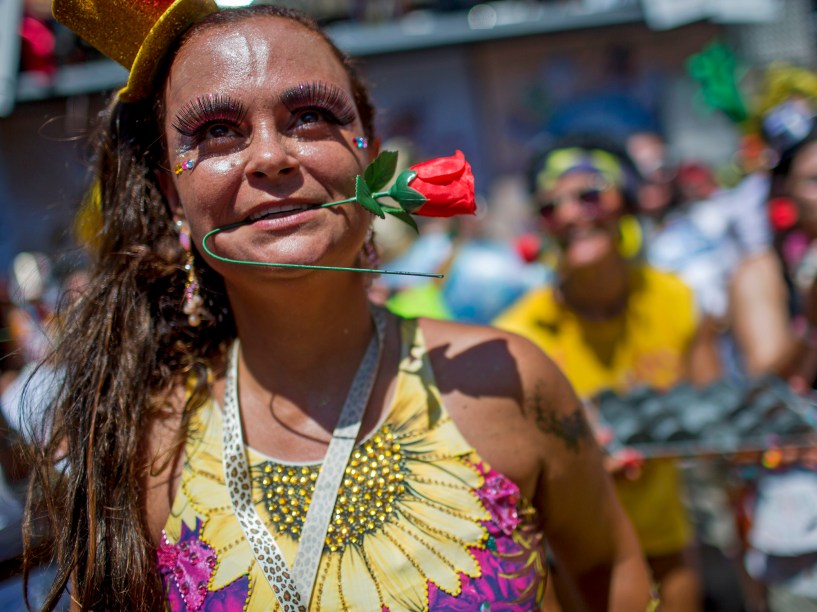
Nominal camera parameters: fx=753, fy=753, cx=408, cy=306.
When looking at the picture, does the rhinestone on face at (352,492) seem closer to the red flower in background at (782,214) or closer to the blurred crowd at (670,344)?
the blurred crowd at (670,344)

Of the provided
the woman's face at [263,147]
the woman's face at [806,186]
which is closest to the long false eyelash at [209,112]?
the woman's face at [263,147]

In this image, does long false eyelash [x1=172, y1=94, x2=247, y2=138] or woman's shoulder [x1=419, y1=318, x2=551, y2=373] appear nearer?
A: long false eyelash [x1=172, y1=94, x2=247, y2=138]

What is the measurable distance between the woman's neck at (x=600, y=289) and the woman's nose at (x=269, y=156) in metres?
2.08

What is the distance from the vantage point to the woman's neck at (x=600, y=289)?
3324 mm

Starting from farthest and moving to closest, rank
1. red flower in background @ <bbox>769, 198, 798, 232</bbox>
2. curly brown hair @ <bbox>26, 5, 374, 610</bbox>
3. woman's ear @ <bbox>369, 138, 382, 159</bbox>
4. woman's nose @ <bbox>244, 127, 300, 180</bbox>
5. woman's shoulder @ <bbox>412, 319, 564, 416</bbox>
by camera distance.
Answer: red flower in background @ <bbox>769, 198, 798, 232</bbox>
woman's ear @ <bbox>369, 138, 382, 159</bbox>
woman's shoulder @ <bbox>412, 319, 564, 416</bbox>
curly brown hair @ <bbox>26, 5, 374, 610</bbox>
woman's nose @ <bbox>244, 127, 300, 180</bbox>

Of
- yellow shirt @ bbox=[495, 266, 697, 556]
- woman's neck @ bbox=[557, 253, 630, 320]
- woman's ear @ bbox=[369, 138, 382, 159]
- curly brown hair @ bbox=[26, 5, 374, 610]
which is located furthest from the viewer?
woman's neck @ bbox=[557, 253, 630, 320]

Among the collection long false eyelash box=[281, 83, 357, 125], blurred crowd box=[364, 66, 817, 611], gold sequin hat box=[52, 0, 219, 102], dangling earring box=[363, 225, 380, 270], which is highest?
gold sequin hat box=[52, 0, 219, 102]

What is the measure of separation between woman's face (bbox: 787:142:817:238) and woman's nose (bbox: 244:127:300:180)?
236cm

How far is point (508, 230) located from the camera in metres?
8.49

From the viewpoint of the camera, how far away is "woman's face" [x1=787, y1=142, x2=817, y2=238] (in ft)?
9.82

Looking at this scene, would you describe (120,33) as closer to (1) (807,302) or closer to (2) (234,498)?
(2) (234,498)

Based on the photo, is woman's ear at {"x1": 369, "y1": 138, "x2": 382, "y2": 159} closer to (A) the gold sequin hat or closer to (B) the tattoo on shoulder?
(A) the gold sequin hat

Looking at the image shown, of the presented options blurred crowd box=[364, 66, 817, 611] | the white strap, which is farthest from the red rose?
blurred crowd box=[364, 66, 817, 611]

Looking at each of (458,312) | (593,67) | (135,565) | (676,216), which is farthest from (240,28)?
(593,67)
